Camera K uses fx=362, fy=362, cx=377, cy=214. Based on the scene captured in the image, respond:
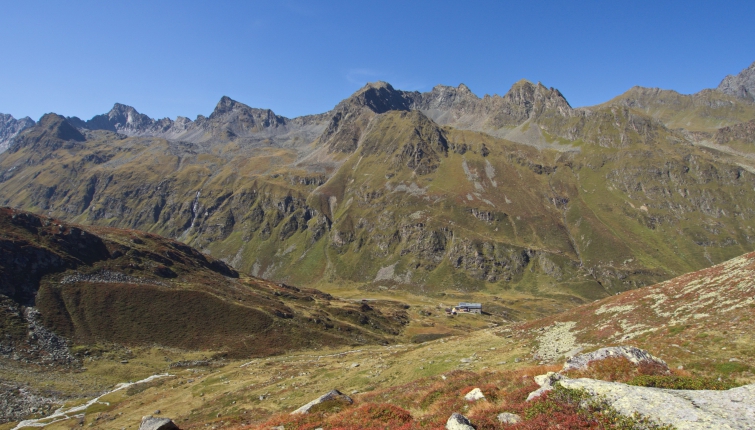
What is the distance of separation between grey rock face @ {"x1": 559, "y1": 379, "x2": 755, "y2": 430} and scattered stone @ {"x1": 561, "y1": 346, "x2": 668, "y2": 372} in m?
6.01

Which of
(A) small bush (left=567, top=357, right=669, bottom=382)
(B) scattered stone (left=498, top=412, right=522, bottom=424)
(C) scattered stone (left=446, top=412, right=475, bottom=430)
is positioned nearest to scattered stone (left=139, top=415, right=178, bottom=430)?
(C) scattered stone (left=446, top=412, right=475, bottom=430)

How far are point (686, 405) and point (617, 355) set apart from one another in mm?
8221

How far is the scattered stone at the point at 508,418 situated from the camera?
A: 15766 mm

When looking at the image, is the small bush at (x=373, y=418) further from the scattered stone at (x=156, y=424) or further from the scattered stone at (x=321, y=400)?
the scattered stone at (x=156, y=424)

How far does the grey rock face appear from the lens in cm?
1223

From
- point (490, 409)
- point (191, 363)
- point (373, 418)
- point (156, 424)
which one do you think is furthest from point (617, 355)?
point (191, 363)

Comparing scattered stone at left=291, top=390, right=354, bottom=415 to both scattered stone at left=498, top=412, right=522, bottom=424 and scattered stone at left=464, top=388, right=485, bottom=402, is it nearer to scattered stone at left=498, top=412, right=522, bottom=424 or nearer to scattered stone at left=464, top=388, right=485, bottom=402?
scattered stone at left=464, top=388, right=485, bottom=402

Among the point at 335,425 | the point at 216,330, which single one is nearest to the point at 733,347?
the point at 335,425

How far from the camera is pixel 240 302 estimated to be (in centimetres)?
12212

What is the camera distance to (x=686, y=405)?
13.3m

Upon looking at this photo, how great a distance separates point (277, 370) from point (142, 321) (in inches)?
2156

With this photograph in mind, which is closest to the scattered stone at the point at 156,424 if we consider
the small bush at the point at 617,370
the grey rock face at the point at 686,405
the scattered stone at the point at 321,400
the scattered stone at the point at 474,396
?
the scattered stone at the point at 321,400

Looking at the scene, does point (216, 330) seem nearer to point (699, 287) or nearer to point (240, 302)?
point (240, 302)

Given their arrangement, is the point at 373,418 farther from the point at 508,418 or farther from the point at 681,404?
the point at 681,404
